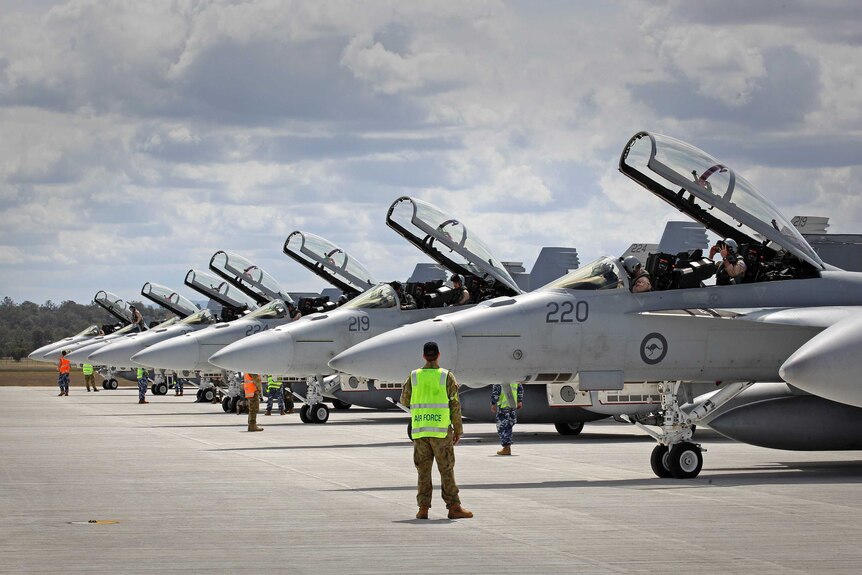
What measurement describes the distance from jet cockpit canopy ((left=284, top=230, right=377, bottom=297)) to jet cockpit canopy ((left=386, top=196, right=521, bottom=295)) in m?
5.76

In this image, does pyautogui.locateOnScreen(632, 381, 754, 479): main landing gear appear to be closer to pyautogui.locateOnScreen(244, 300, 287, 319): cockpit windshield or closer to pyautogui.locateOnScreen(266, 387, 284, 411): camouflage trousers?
pyautogui.locateOnScreen(244, 300, 287, 319): cockpit windshield

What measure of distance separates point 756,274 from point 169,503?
25.2ft

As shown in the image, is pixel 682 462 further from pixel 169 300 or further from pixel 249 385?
pixel 169 300

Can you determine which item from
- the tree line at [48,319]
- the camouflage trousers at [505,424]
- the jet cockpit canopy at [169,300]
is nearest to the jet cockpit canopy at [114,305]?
the jet cockpit canopy at [169,300]

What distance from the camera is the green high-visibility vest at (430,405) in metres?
11.2

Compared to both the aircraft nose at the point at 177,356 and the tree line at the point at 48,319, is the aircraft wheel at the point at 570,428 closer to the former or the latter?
the aircraft nose at the point at 177,356

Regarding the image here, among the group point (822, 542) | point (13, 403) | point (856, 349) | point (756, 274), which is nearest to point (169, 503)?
point (822, 542)

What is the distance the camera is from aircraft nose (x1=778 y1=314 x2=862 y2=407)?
12.3 m

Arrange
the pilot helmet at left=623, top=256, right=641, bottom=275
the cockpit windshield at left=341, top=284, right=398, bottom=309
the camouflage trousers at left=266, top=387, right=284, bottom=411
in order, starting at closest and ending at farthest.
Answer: the pilot helmet at left=623, top=256, right=641, bottom=275 → the cockpit windshield at left=341, top=284, right=398, bottom=309 → the camouflage trousers at left=266, top=387, right=284, bottom=411

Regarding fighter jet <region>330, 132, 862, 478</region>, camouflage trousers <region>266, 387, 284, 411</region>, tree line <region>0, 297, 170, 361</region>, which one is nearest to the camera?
fighter jet <region>330, 132, 862, 478</region>

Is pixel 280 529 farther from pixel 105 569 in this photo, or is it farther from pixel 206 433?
pixel 206 433

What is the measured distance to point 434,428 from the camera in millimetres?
11227

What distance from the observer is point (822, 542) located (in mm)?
9539

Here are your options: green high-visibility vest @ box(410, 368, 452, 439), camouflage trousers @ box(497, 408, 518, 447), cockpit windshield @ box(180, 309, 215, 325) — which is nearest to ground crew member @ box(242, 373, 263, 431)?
camouflage trousers @ box(497, 408, 518, 447)
